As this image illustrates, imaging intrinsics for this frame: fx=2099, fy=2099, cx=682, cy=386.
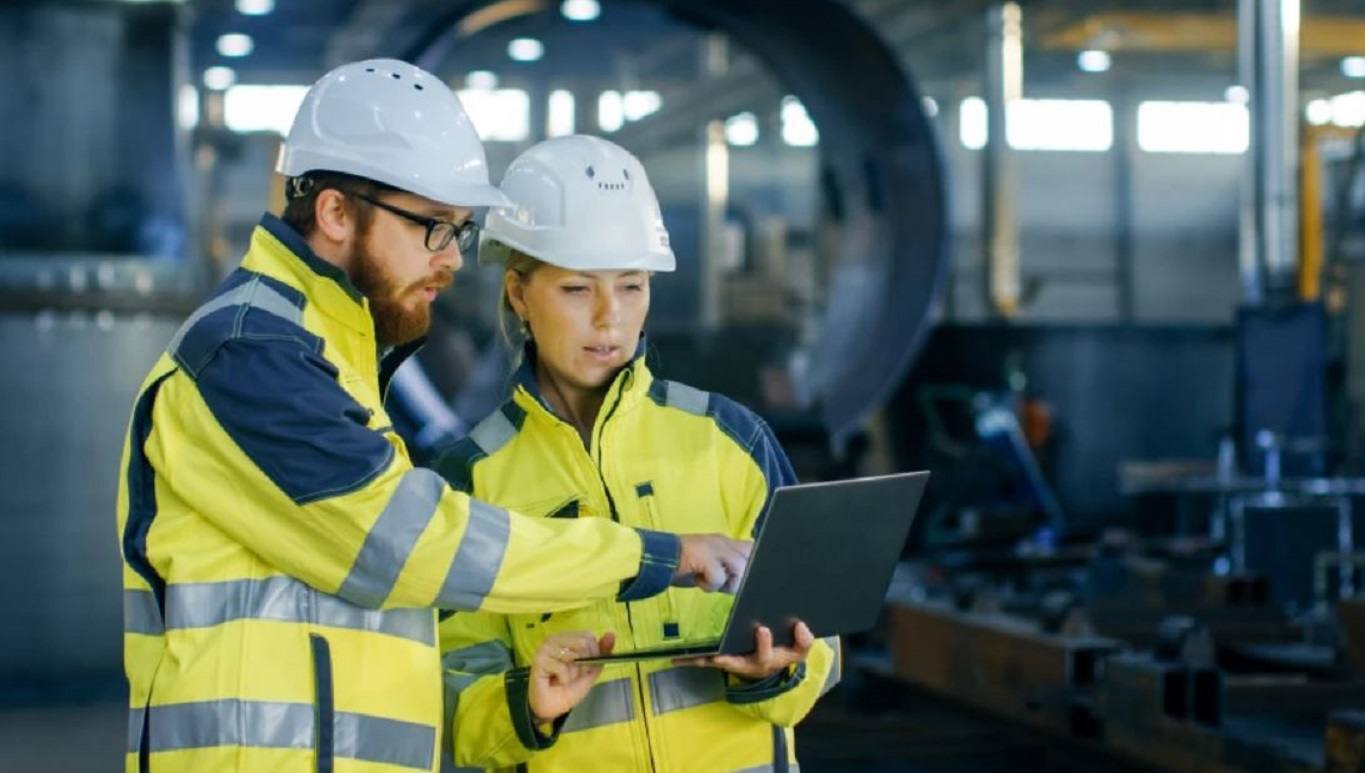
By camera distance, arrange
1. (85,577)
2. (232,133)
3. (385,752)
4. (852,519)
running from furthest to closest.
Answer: (232,133) < (85,577) < (852,519) < (385,752)

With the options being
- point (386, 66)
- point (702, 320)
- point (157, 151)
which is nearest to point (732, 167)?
point (702, 320)

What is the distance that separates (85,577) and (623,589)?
495 centimetres

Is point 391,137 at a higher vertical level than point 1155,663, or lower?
higher

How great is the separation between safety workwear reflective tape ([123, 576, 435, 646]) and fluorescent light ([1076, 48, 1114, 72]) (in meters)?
22.2

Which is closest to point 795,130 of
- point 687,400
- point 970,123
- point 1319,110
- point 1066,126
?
point 970,123

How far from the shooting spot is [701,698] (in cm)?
259

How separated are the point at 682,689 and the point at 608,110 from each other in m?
25.0

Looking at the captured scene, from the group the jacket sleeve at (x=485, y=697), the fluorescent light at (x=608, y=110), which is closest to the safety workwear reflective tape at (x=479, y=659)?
the jacket sleeve at (x=485, y=697)

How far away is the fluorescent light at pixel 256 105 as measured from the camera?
2670cm

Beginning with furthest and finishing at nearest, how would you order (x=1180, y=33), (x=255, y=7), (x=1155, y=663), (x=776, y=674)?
(x=1180, y=33) < (x=255, y=7) < (x=1155, y=663) < (x=776, y=674)

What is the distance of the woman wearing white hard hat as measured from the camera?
2.57 metres

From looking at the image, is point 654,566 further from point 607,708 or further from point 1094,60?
point 1094,60

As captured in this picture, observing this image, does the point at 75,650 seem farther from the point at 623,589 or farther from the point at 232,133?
the point at 232,133

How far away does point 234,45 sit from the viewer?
24.1 m
